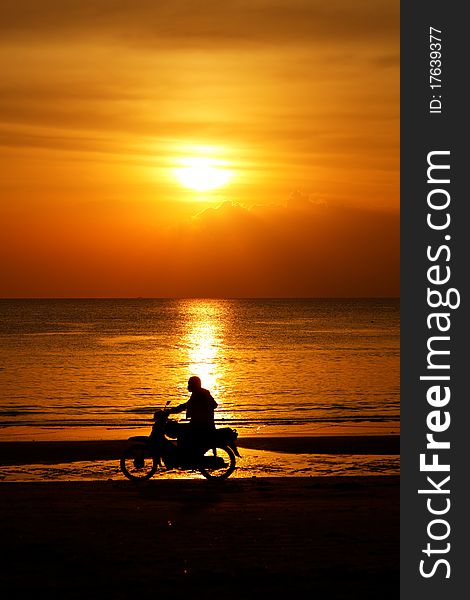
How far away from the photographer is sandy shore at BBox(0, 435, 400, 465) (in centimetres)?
2172

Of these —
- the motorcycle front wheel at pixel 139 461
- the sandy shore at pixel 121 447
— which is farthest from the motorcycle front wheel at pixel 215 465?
the sandy shore at pixel 121 447

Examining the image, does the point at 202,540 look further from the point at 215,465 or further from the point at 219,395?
the point at 219,395

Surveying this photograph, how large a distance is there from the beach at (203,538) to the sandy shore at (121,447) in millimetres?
5277

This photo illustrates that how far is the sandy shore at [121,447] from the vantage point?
21.7 metres

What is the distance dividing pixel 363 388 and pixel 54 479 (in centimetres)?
3239

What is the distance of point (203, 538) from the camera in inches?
452

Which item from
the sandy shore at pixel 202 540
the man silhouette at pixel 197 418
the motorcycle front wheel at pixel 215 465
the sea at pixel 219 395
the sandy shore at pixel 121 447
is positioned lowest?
the sandy shore at pixel 202 540

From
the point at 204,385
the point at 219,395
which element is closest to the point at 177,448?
the point at 219,395

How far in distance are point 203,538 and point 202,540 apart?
118mm

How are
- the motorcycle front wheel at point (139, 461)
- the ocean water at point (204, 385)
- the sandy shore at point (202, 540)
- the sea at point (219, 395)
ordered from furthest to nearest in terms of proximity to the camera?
the ocean water at point (204, 385) < the sea at point (219, 395) < the motorcycle front wheel at point (139, 461) < the sandy shore at point (202, 540)

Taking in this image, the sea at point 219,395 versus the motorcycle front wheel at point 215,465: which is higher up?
the sea at point 219,395

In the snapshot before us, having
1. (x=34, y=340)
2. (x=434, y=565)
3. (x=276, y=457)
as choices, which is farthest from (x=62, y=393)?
(x=34, y=340)

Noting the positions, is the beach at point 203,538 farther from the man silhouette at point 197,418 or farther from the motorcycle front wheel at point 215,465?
the man silhouette at point 197,418

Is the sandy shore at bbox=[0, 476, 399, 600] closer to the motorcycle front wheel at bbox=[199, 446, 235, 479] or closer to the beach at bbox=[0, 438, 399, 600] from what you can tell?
the beach at bbox=[0, 438, 399, 600]
